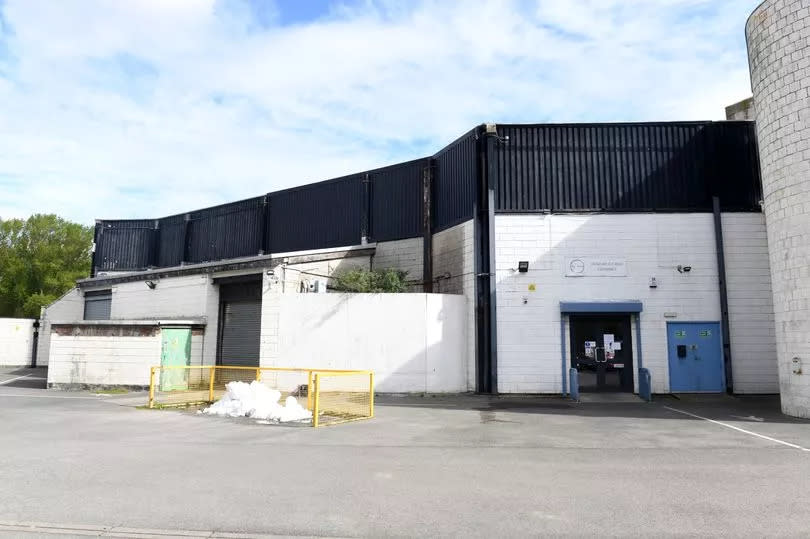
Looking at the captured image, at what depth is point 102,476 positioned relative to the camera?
6.81 meters

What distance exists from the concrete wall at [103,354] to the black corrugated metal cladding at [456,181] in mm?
10738

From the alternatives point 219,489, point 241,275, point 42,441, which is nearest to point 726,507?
point 219,489

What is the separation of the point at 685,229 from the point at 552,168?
4.66 meters

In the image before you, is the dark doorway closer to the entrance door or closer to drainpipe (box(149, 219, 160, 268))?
the entrance door

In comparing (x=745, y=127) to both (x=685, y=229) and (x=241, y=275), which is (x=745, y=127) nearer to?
(x=685, y=229)

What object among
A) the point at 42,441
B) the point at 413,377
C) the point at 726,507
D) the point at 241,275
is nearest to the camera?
the point at 726,507

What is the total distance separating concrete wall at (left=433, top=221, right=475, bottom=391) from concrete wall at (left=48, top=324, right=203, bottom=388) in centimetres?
993

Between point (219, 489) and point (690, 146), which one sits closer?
point (219, 489)

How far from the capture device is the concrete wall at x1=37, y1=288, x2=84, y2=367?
91.2 ft

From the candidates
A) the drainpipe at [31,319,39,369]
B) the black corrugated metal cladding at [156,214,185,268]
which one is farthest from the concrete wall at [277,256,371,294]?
the drainpipe at [31,319,39,369]

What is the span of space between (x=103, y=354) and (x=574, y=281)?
1597cm

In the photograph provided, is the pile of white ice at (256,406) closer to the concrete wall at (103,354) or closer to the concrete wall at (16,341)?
the concrete wall at (103,354)

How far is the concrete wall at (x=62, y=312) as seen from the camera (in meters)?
27.8

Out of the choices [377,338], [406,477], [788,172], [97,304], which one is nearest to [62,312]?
[97,304]
